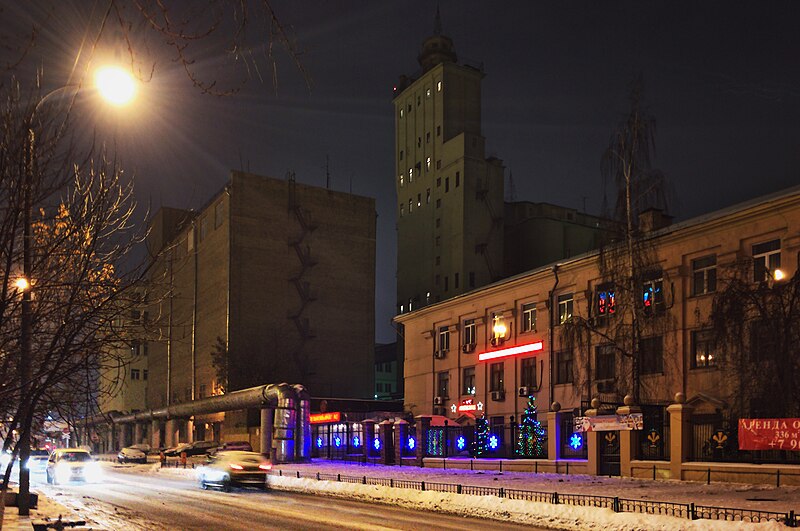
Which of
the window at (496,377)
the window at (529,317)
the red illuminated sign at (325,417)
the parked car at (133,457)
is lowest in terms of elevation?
the parked car at (133,457)

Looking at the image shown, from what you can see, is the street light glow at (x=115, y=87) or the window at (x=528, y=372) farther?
the window at (x=528, y=372)

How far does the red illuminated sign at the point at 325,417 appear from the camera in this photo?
57.8 metres

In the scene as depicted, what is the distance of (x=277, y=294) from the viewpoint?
268 feet

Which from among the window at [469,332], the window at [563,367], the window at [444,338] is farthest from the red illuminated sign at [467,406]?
the window at [563,367]

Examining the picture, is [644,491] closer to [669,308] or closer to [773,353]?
[773,353]

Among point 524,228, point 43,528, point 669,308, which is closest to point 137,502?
point 43,528

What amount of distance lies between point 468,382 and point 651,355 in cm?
1571

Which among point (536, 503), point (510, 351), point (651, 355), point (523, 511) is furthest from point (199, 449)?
point (536, 503)

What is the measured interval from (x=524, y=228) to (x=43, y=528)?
7736cm

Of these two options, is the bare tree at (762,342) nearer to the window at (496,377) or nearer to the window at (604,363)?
the window at (604,363)

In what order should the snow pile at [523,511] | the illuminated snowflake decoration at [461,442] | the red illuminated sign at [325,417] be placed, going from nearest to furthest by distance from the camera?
the snow pile at [523,511] < the illuminated snowflake decoration at [461,442] < the red illuminated sign at [325,417]

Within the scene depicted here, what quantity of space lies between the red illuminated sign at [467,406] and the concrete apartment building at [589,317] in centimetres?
41

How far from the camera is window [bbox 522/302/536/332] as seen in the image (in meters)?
48.2

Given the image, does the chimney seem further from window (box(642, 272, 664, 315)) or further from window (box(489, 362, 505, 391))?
window (box(489, 362, 505, 391))
